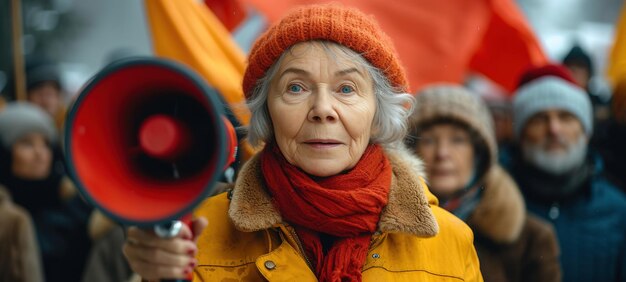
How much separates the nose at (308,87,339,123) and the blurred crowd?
0.86m

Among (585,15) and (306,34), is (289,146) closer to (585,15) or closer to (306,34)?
(306,34)

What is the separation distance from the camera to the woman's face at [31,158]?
5395 mm

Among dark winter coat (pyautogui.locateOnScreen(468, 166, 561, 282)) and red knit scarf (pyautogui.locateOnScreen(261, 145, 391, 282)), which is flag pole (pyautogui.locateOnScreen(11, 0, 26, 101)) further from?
red knit scarf (pyautogui.locateOnScreen(261, 145, 391, 282))

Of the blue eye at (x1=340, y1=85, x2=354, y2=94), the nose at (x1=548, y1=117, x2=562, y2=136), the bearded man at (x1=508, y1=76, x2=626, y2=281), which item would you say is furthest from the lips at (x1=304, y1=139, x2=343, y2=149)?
the nose at (x1=548, y1=117, x2=562, y2=136)

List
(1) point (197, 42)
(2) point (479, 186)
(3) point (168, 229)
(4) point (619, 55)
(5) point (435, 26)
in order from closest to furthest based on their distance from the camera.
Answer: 1. (3) point (168, 229)
2. (2) point (479, 186)
3. (1) point (197, 42)
4. (5) point (435, 26)
5. (4) point (619, 55)

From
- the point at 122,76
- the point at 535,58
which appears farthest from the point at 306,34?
the point at 535,58

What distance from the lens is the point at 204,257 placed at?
2305 mm

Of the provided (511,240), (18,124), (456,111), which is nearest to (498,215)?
(511,240)

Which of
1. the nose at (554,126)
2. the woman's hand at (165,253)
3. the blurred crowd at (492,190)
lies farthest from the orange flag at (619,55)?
the woman's hand at (165,253)

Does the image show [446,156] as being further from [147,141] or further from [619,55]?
[619,55]

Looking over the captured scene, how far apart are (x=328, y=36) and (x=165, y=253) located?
2.63 feet

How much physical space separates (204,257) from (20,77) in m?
4.90

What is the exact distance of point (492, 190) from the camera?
3.99m

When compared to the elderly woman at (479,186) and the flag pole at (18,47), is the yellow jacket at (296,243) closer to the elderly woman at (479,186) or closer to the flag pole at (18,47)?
the elderly woman at (479,186)
